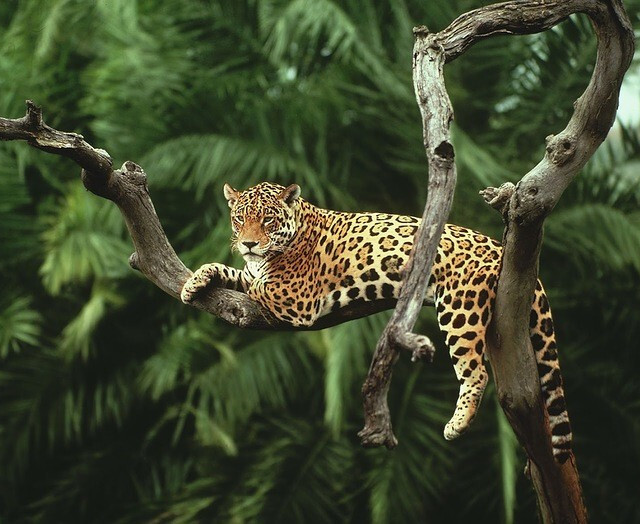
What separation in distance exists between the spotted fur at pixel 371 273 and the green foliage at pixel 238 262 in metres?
7.08

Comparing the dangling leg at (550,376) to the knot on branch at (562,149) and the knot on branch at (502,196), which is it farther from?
the knot on branch at (562,149)

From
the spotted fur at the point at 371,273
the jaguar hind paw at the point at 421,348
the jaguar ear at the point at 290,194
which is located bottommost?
the jaguar hind paw at the point at 421,348

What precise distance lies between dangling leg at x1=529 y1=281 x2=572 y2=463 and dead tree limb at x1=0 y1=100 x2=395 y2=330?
0.88m

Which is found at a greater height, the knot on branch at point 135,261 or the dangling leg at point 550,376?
the knot on branch at point 135,261

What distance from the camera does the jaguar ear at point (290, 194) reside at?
5.46 metres

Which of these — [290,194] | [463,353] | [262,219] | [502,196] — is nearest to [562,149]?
[502,196]

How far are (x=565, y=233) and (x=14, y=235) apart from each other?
855 centimetres

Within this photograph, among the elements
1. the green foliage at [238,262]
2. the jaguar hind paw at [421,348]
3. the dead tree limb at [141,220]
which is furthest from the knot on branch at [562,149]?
the green foliage at [238,262]

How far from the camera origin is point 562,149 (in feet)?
17.9

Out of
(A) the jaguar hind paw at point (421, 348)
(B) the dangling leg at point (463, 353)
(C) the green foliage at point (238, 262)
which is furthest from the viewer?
(C) the green foliage at point (238, 262)

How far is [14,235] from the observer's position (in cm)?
1761

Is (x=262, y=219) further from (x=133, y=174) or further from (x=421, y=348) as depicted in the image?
(x=421, y=348)

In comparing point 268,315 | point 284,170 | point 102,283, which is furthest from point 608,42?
point 102,283

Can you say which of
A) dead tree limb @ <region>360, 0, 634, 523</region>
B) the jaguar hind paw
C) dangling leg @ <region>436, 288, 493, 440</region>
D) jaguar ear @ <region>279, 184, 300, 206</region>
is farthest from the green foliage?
the jaguar hind paw
